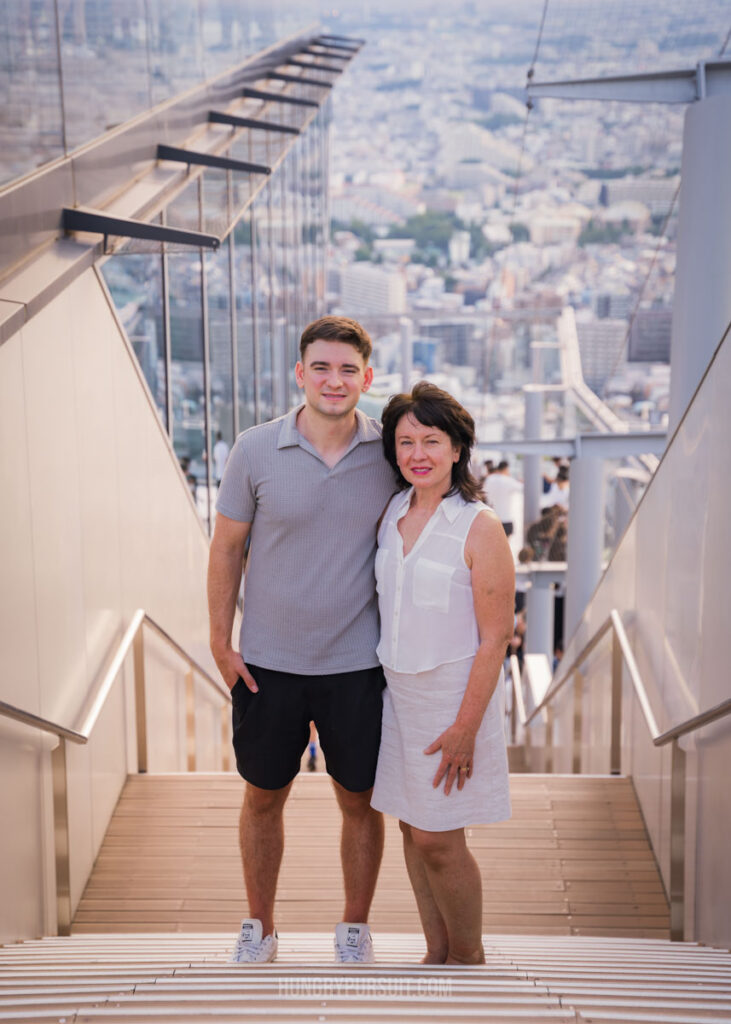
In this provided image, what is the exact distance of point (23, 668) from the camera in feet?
10.5

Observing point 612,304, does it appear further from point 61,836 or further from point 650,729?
point 61,836

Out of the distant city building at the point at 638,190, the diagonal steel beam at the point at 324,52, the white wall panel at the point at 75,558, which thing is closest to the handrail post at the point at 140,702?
the white wall panel at the point at 75,558

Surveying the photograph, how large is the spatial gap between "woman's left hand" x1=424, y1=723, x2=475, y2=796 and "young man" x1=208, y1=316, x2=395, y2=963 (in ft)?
0.75

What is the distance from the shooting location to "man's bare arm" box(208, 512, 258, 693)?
9.57ft

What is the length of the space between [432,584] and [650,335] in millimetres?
10889

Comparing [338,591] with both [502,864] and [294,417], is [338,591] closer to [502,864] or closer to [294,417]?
[294,417]

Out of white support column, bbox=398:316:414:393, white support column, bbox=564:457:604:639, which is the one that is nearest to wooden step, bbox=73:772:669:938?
white support column, bbox=564:457:604:639

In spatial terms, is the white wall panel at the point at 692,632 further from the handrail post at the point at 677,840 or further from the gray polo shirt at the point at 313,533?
the gray polo shirt at the point at 313,533

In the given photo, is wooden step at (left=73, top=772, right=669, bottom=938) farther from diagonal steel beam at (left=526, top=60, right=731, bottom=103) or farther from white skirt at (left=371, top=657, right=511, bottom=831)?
diagonal steel beam at (left=526, top=60, right=731, bottom=103)

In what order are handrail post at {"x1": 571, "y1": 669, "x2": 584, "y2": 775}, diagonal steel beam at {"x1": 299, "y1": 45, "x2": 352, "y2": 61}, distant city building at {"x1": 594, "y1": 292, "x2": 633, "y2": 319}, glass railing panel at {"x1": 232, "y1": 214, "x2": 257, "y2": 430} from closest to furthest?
1. handrail post at {"x1": 571, "y1": 669, "x2": 584, "y2": 775}
2. glass railing panel at {"x1": 232, "y1": 214, "x2": 257, "y2": 430}
3. diagonal steel beam at {"x1": 299, "y1": 45, "x2": 352, "y2": 61}
4. distant city building at {"x1": 594, "y1": 292, "x2": 633, "y2": 319}

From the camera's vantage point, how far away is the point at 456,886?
2.80m

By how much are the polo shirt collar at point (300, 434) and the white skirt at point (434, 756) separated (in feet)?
1.91

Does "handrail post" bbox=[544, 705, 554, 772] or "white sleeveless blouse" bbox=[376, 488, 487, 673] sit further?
"handrail post" bbox=[544, 705, 554, 772]

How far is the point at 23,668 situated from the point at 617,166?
96.7ft
